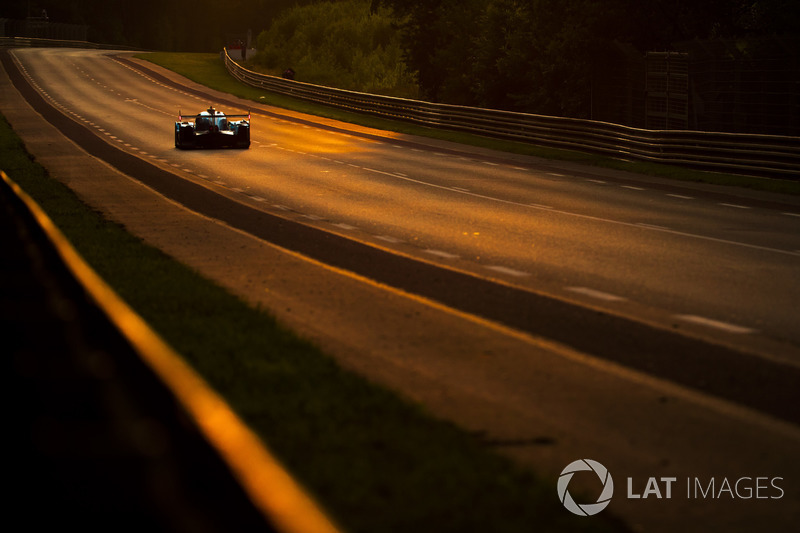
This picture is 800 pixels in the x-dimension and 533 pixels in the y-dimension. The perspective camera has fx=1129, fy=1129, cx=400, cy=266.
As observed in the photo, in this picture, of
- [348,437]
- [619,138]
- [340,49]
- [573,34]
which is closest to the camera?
[348,437]

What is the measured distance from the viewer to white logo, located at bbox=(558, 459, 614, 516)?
16.6ft

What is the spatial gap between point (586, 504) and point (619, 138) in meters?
25.6

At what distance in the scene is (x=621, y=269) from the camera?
12.9 metres

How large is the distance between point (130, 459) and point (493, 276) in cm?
1010

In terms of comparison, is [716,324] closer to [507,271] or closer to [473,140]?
[507,271]

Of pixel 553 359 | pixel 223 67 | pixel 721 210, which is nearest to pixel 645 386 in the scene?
pixel 553 359

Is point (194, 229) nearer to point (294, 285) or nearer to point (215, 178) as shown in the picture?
point (294, 285)

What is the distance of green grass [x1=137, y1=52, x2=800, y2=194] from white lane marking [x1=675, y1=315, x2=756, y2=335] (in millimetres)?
12938

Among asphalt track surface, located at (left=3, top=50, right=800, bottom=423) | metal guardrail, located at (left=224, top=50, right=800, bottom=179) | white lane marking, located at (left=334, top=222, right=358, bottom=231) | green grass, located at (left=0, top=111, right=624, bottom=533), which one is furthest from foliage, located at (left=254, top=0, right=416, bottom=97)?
green grass, located at (left=0, top=111, right=624, bottom=533)

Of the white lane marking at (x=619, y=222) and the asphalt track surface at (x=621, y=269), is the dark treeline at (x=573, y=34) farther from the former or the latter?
the white lane marking at (x=619, y=222)

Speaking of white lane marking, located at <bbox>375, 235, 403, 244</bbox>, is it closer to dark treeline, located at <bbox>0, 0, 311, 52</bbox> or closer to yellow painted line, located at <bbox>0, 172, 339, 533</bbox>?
yellow painted line, located at <bbox>0, 172, 339, 533</bbox>

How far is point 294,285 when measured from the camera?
11.8m

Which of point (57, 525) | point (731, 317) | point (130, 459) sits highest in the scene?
point (130, 459)

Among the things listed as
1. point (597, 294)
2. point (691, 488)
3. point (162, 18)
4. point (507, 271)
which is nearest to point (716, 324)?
point (597, 294)
